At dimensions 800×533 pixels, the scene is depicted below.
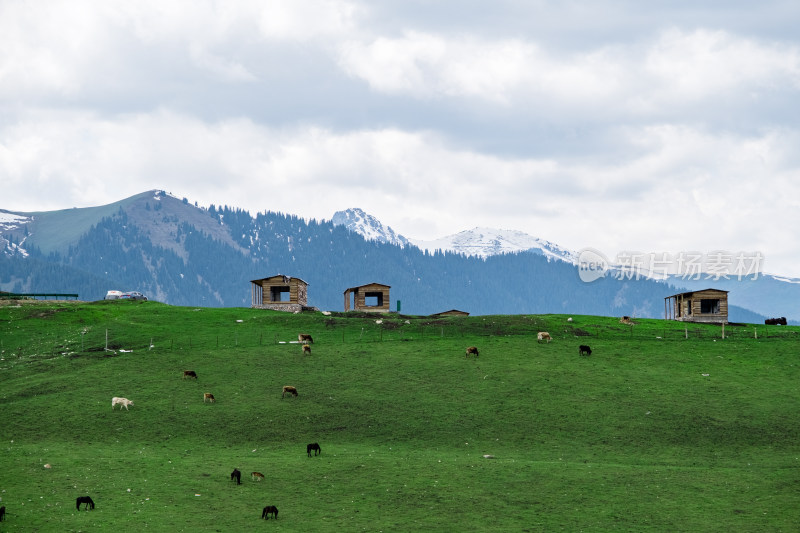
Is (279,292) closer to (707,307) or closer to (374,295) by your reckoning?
(374,295)

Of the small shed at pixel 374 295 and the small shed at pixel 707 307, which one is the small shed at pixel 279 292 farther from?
the small shed at pixel 707 307

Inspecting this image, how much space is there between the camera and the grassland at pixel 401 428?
43.2 metres

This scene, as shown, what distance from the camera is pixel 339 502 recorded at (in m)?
44.6

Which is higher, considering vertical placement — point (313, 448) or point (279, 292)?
point (279, 292)

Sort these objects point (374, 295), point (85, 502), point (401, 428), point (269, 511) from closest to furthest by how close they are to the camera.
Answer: point (269, 511), point (85, 502), point (401, 428), point (374, 295)

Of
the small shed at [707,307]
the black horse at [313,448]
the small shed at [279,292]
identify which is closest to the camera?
the black horse at [313,448]

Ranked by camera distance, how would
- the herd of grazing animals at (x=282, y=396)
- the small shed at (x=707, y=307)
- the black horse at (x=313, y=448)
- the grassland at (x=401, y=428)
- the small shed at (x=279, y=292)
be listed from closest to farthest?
the herd of grazing animals at (x=282, y=396) → the grassland at (x=401, y=428) → the black horse at (x=313, y=448) → the small shed at (x=707, y=307) → the small shed at (x=279, y=292)

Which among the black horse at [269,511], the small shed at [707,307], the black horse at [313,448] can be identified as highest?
the small shed at [707,307]

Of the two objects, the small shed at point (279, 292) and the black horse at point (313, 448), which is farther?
the small shed at point (279, 292)

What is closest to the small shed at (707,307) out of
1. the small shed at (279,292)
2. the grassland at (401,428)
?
the grassland at (401,428)

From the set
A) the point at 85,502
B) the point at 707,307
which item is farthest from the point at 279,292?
the point at 85,502

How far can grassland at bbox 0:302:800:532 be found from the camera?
43219 millimetres

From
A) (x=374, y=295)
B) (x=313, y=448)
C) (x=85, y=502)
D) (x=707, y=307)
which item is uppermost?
(x=374, y=295)

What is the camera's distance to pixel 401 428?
61469 mm
